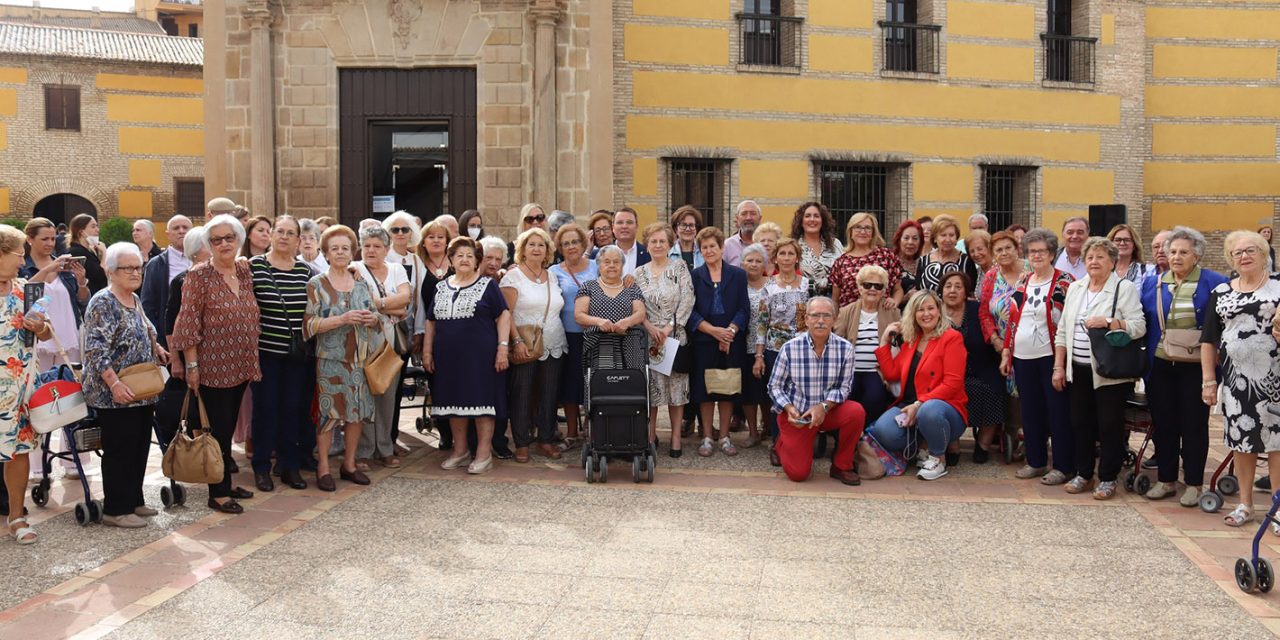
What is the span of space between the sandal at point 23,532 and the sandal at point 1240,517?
6823 millimetres

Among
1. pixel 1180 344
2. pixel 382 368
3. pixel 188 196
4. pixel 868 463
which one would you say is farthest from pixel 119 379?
pixel 188 196

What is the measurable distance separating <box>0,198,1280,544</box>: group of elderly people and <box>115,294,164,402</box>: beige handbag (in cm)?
5

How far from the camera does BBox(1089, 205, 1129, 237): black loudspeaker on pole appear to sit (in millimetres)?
13445

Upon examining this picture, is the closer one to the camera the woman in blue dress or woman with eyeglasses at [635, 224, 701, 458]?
the woman in blue dress

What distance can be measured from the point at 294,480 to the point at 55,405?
1.58 meters

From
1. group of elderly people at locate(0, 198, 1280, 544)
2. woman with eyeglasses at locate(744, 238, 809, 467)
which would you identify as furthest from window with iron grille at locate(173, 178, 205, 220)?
woman with eyeglasses at locate(744, 238, 809, 467)

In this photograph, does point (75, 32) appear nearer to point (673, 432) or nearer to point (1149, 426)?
point (673, 432)

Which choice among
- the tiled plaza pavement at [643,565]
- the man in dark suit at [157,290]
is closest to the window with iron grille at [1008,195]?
the tiled plaza pavement at [643,565]

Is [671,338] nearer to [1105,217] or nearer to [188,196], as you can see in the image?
[1105,217]

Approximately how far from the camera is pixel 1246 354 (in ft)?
19.3

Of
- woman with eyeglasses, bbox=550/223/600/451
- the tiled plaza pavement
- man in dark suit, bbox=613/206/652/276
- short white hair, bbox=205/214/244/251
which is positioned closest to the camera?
the tiled plaza pavement

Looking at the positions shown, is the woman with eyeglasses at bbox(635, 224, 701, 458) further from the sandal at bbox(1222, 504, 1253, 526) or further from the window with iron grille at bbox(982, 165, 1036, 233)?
the window with iron grille at bbox(982, 165, 1036, 233)

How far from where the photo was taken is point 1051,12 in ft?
62.1

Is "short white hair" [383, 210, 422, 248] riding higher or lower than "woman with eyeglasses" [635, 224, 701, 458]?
higher
